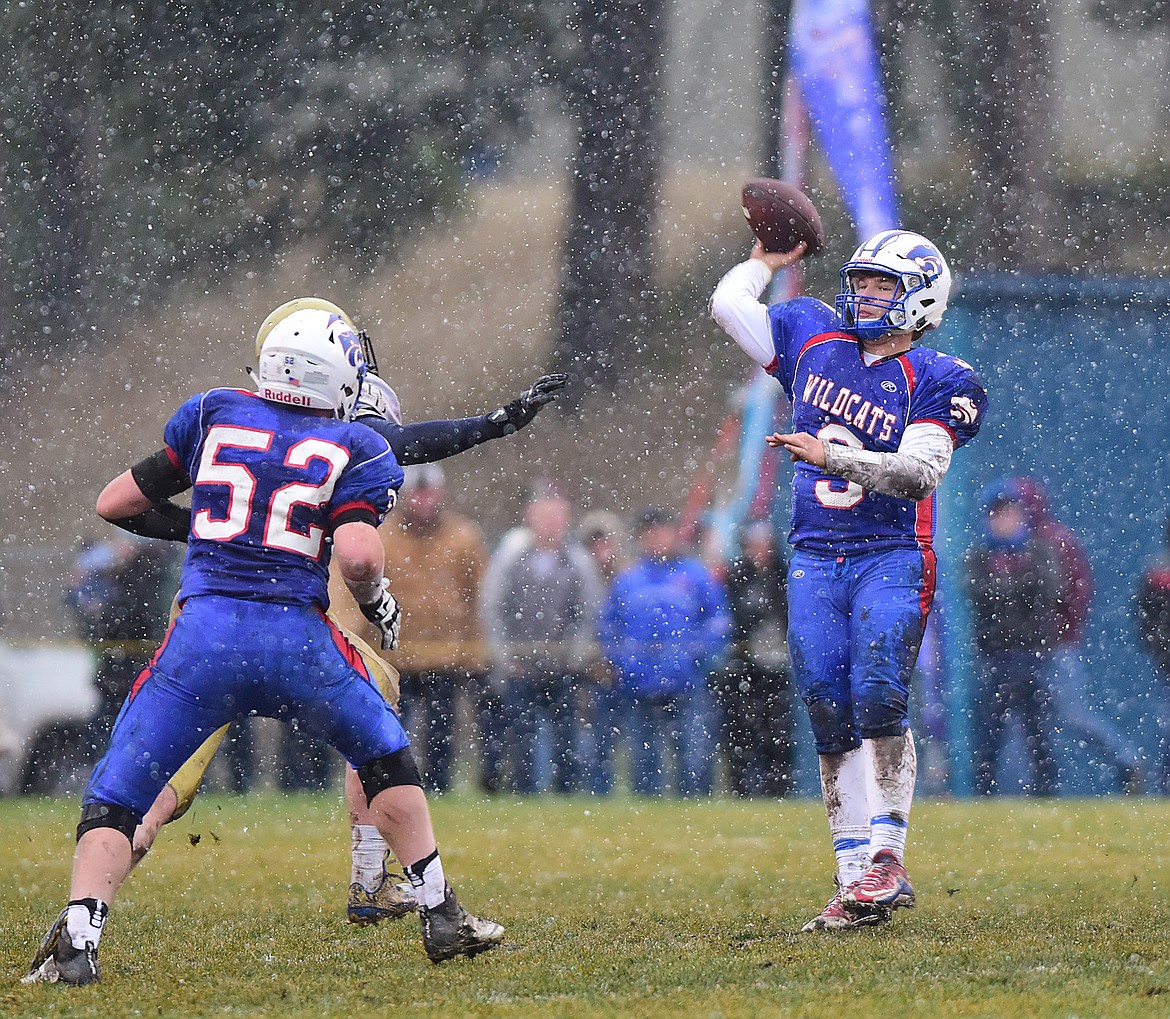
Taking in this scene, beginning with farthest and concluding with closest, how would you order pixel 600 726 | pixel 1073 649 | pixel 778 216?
pixel 600 726 → pixel 1073 649 → pixel 778 216

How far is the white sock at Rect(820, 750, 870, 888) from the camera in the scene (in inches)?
199

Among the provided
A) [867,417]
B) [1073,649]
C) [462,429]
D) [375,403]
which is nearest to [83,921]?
[462,429]

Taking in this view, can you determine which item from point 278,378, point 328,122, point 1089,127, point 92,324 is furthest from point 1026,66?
point 278,378

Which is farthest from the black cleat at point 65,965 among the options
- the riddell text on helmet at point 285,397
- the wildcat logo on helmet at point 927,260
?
the wildcat logo on helmet at point 927,260

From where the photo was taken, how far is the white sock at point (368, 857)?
5.45m

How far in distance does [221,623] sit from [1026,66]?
13.6 metres

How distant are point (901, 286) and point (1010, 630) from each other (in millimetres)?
4931

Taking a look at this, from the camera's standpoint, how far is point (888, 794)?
4.96 m

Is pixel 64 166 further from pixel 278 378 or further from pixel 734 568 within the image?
pixel 278 378

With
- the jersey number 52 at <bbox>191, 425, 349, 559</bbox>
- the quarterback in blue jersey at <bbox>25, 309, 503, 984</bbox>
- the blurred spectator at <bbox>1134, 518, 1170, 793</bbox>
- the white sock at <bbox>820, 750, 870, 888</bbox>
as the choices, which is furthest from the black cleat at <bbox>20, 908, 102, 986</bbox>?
the blurred spectator at <bbox>1134, 518, 1170, 793</bbox>

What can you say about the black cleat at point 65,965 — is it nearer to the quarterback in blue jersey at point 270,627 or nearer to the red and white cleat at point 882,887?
the quarterback in blue jersey at point 270,627

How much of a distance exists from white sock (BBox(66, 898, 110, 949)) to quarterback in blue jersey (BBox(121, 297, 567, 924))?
22.6 inches

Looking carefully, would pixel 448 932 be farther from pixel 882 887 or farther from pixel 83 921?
pixel 882 887

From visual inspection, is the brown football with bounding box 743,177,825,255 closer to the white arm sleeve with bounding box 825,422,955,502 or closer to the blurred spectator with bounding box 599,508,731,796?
the white arm sleeve with bounding box 825,422,955,502
